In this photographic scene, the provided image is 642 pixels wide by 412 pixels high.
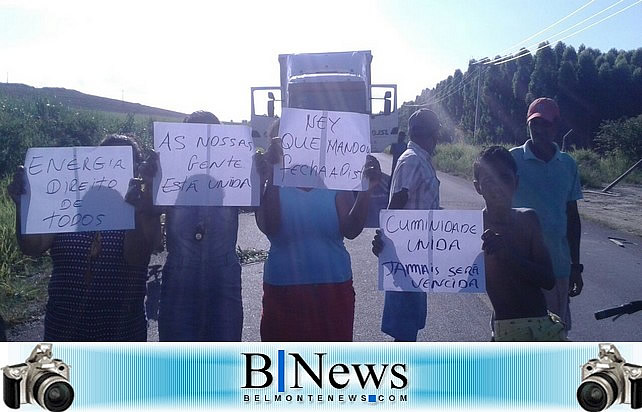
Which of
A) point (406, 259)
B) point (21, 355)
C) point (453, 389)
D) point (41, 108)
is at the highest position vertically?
point (41, 108)

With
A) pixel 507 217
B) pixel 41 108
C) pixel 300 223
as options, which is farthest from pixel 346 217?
pixel 41 108

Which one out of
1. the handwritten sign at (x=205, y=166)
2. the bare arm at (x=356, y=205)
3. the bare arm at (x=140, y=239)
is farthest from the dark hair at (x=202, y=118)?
the bare arm at (x=356, y=205)

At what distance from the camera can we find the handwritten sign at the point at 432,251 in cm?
244

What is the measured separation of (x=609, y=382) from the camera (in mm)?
2016

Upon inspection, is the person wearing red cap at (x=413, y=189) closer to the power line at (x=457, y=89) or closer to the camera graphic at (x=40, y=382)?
the camera graphic at (x=40, y=382)

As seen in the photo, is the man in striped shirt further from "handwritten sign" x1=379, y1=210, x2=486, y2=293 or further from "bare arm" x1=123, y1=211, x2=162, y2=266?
"bare arm" x1=123, y1=211, x2=162, y2=266

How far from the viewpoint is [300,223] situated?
270cm

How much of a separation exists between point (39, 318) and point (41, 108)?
10357 millimetres

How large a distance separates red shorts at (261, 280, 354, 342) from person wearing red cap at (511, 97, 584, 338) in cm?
109

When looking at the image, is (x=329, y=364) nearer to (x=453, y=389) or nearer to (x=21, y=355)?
(x=453, y=389)

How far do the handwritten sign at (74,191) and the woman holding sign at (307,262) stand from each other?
60cm

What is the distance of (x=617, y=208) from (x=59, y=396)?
1406 cm

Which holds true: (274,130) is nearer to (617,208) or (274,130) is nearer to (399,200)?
(399,200)

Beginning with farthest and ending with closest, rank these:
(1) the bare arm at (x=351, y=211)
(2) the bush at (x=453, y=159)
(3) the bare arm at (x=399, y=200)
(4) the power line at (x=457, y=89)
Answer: (4) the power line at (x=457, y=89), (2) the bush at (x=453, y=159), (3) the bare arm at (x=399, y=200), (1) the bare arm at (x=351, y=211)
